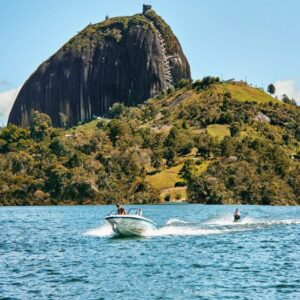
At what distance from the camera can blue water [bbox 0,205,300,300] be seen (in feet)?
146

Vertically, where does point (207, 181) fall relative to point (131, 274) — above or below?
above

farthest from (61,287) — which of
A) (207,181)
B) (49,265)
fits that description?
(207,181)

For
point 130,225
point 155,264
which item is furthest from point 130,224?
point 155,264

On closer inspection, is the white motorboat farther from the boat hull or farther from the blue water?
the blue water

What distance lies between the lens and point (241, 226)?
299ft

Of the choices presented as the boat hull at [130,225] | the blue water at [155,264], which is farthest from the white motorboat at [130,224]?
the blue water at [155,264]

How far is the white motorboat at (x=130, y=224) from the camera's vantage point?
73688 millimetres

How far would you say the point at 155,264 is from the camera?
56219mm

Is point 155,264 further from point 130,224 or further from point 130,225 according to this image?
point 130,225

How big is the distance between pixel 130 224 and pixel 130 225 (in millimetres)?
173

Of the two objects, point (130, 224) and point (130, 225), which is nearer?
point (130, 224)

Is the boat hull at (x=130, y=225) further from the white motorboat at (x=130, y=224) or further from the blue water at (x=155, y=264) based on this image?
the blue water at (x=155, y=264)

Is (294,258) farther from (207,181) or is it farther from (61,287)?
(207,181)

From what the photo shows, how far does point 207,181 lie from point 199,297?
15685 centimetres
